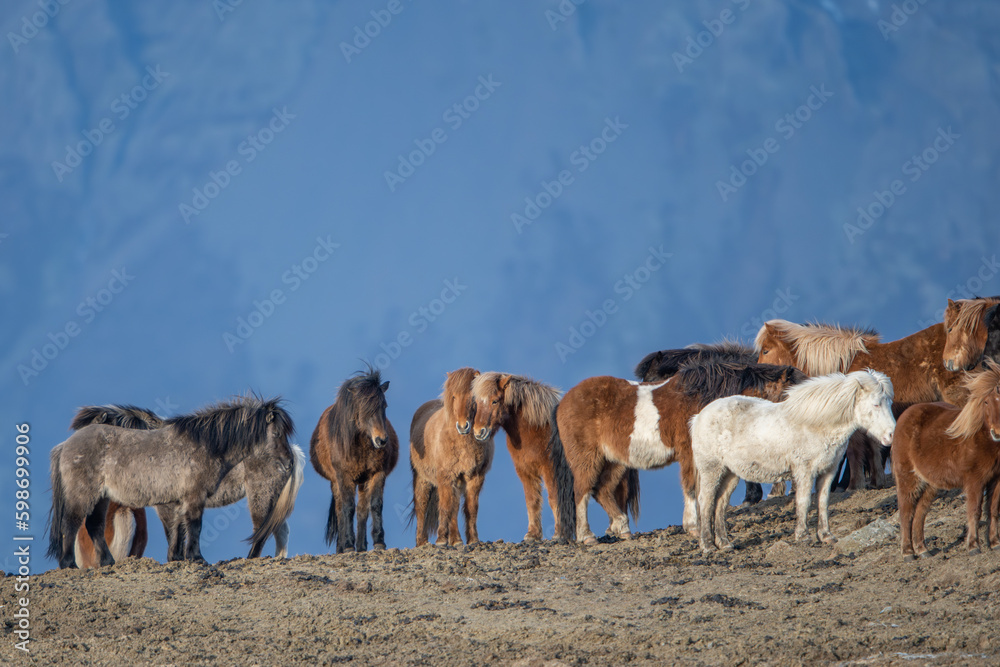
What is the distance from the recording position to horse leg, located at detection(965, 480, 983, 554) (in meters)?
7.95

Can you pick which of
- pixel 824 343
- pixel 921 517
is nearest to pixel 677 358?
pixel 824 343

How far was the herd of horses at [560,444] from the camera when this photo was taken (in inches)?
366

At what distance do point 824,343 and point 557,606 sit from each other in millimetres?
5524

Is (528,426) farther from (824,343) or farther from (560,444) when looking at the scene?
(824,343)

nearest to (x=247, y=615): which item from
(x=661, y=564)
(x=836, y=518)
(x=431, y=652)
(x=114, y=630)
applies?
(x=114, y=630)

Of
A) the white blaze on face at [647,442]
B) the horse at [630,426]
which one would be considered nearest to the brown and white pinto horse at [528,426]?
the horse at [630,426]

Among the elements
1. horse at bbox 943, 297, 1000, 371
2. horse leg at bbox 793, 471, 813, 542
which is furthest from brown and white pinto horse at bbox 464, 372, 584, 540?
horse at bbox 943, 297, 1000, 371

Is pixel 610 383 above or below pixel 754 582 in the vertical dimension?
above

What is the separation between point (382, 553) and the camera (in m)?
10.6

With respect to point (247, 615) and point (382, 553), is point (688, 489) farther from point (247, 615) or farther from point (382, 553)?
point (247, 615)

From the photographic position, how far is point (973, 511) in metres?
8.07

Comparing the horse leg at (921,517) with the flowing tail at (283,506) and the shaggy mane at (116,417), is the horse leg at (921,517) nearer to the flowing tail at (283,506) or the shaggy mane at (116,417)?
the flowing tail at (283,506)

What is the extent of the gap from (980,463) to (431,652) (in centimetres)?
447

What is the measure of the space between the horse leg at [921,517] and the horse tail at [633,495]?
3.77m
